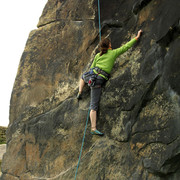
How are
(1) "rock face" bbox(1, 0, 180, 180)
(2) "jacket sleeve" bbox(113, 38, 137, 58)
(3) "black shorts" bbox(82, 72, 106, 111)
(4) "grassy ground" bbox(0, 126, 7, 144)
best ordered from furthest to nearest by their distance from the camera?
(4) "grassy ground" bbox(0, 126, 7, 144)
(3) "black shorts" bbox(82, 72, 106, 111)
(2) "jacket sleeve" bbox(113, 38, 137, 58)
(1) "rock face" bbox(1, 0, 180, 180)

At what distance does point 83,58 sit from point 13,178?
4342 millimetres

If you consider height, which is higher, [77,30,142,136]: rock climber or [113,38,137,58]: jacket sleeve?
[113,38,137,58]: jacket sleeve

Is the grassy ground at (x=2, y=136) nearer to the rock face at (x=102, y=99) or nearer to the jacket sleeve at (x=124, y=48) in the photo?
the rock face at (x=102, y=99)

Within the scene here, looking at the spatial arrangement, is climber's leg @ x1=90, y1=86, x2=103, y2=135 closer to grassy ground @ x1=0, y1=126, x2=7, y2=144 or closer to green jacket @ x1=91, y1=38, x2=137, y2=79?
green jacket @ x1=91, y1=38, x2=137, y2=79

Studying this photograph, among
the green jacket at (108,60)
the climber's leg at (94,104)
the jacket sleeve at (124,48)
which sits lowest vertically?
the climber's leg at (94,104)

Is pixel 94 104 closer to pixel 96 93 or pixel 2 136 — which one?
pixel 96 93

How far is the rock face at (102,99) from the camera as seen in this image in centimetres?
526

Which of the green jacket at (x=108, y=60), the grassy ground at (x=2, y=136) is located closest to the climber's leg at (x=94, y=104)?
the green jacket at (x=108, y=60)

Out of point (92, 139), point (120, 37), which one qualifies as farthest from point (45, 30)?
point (92, 139)

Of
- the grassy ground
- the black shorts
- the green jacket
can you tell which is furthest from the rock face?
the grassy ground

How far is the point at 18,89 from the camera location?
Answer: 8219 mm

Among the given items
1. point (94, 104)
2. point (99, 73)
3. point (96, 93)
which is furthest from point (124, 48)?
point (94, 104)

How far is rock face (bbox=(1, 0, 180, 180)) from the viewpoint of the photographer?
5262mm

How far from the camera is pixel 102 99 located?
6.35 m
